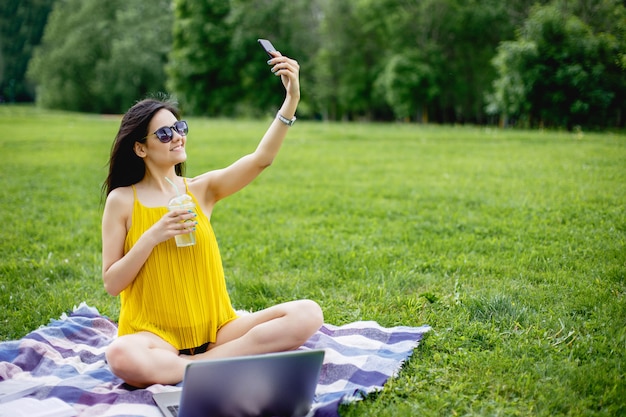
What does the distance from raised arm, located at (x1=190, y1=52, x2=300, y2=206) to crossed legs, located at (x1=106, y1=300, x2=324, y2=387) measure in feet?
2.26

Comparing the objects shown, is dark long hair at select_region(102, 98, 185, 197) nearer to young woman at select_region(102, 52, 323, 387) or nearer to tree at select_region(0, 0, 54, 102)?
young woman at select_region(102, 52, 323, 387)

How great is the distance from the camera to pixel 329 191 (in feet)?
24.7

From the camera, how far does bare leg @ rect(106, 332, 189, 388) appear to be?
2621 millimetres

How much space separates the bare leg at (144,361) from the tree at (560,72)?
16.3 m

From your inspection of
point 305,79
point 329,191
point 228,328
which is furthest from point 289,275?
point 305,79

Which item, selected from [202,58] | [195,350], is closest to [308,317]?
[195,350]

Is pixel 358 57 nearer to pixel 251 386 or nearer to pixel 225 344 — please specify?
pixel 225 344

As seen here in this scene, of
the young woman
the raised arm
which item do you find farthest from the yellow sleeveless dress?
the raised arm

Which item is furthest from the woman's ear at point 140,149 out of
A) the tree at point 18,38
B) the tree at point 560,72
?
the tree at point 18,38

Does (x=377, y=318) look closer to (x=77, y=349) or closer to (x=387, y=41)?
(x=77, y=349)

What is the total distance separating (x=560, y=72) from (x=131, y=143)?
17.3m

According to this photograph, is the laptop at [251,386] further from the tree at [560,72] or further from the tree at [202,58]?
the tree at [202,58]

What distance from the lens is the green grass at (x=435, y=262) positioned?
2752 millimetres

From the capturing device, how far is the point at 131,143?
9.42ft
